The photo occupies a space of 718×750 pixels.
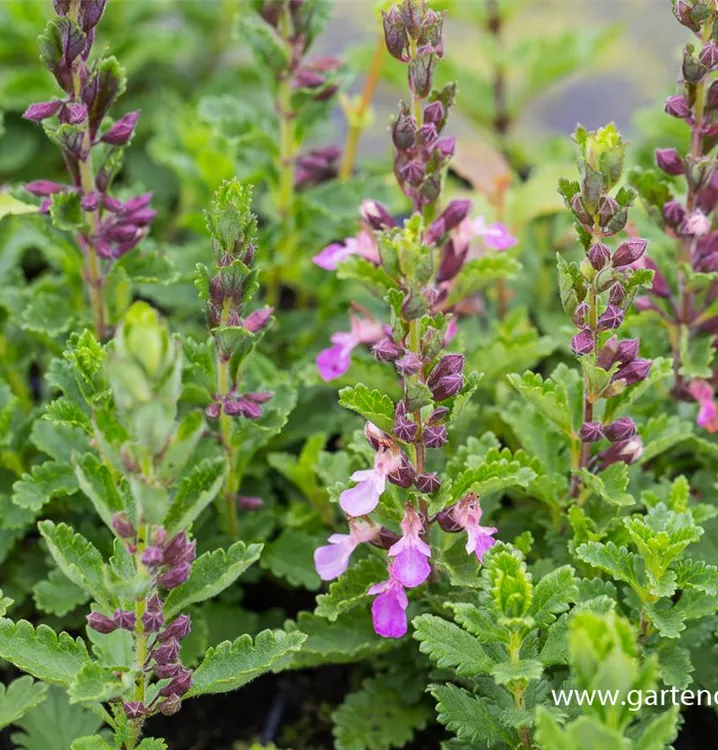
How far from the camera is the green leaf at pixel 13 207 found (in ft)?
6.22

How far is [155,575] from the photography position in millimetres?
1350

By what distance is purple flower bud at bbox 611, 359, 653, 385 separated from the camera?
1616mm

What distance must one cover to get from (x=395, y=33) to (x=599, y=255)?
53 centimetres

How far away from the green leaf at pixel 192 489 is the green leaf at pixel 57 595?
486 mm

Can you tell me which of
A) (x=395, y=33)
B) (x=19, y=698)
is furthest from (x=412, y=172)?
(x=19, y=698)

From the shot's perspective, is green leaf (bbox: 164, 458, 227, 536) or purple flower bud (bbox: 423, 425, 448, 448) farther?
purple flower bud (bbox: 423, 425, 448, 448)

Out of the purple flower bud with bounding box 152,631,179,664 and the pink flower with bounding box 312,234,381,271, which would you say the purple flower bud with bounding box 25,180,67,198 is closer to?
the pink flower with bounding box 312,234,381,271

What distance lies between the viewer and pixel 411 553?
59.8 inches

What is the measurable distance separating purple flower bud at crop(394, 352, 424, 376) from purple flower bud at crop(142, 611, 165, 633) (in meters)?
0.49

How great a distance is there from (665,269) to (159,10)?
2.36 metres

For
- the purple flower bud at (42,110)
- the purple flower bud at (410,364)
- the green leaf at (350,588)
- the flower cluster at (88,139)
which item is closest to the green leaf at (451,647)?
the green leaf at (350,588)

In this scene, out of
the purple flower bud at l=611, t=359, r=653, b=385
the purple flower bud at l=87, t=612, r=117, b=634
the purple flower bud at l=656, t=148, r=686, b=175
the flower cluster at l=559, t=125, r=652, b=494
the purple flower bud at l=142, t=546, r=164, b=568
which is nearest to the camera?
the purple flower bud at l=142, t=546, r=164, b=568

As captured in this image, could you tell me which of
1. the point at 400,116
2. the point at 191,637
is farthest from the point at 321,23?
the point at 191,637

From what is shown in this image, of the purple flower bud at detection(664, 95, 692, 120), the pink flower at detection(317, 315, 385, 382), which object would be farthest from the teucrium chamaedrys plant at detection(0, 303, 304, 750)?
the purple flower bud at detection(664, 95, 692, 120)
